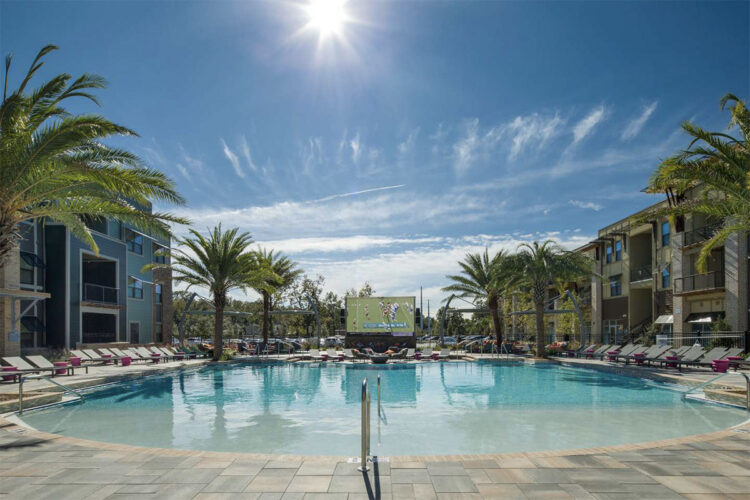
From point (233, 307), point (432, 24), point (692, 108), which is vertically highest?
point (432, 24)

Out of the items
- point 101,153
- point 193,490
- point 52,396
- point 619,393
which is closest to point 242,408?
point 52,396

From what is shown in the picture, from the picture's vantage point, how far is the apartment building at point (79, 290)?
68.8 ft

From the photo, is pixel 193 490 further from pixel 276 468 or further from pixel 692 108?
pixel 692 108

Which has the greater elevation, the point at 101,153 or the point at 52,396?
the point at 101,153

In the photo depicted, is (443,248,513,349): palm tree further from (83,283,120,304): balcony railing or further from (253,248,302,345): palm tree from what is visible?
(83,283,120,304): balcony railing

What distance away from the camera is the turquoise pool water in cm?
906

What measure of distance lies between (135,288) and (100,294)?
3.09 metres

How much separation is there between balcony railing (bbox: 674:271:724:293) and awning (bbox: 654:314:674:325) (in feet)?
7.19

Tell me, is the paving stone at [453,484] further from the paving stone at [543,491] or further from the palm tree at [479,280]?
the palm tree at [479,280]

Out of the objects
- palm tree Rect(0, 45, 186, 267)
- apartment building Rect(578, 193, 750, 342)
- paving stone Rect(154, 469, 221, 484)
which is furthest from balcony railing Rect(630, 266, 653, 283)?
paving stone Rect(154, 469, 221, 484)

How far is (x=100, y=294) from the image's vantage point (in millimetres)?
28141

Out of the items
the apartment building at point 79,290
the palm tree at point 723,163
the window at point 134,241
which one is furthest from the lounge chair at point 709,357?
the window at point 134,241

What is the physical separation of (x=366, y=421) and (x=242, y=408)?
746 centimetres

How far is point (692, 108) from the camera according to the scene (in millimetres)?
16609
